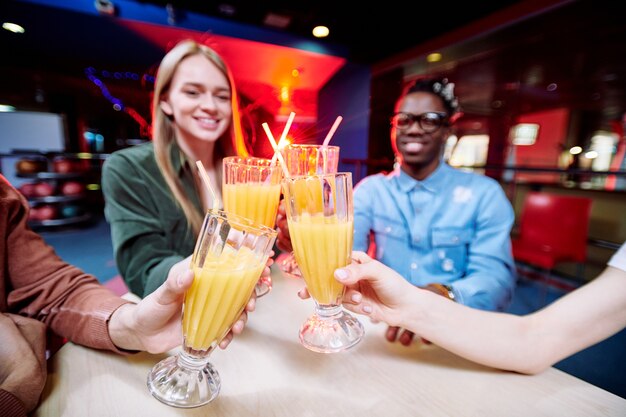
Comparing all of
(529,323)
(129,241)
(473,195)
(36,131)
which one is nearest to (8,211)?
(129,241)

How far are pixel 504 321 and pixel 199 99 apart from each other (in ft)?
5.05

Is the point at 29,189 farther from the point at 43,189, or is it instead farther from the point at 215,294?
the point at 215,294

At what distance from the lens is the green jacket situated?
4.09ft

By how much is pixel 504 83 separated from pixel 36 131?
11.3 m

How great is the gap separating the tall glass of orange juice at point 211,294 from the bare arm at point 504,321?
218mm

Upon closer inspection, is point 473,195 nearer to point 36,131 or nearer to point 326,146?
point 326,146

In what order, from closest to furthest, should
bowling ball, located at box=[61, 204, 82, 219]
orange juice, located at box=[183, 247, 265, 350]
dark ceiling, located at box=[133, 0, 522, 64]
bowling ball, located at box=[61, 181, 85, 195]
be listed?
orange juice, located at box=[183, 247, 265, 350] → dark ceiling, located at box=[133, 0, 522, 64] → bowling ball, located at box=[61, 204, 82, 219] → bowling ball, located at box=[61, 181, 85, 195]

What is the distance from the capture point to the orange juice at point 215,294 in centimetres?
65

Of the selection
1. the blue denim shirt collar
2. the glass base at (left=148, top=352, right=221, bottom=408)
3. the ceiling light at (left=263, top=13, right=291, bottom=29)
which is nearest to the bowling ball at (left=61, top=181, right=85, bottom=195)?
the ceiling light at (left=263, top=13, right=291, bottom=29)

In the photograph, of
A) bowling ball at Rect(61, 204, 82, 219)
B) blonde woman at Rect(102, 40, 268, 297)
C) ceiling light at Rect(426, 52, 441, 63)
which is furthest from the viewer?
bowling ball at Rect(61, 204, 82, 219)

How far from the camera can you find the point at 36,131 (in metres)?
7.70

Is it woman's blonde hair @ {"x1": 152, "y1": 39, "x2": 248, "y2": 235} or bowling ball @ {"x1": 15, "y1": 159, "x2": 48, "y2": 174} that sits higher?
woman's blonde hair @ {"x1": 152, "y1": 39, "x2": 248, "y2": 235}

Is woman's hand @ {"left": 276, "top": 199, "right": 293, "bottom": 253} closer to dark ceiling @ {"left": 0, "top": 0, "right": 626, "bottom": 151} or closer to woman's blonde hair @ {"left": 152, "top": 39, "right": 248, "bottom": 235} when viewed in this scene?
woman's blonde hair @ {"left": 152, "top": 39, "right": 248, "bottom": 235}

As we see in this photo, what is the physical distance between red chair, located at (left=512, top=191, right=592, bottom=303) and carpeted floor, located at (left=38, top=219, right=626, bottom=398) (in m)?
0.41
